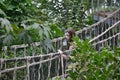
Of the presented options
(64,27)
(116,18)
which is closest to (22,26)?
(116,18)

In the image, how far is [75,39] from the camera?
1.17 meters

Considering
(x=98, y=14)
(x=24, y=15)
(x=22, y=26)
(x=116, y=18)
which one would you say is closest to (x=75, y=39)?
(x=22, y=26)

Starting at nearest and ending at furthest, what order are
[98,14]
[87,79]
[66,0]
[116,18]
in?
1. [87,79]
2. [116,18]
3. [98,14]
4. [66,0]

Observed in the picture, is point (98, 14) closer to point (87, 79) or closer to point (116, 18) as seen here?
point (116, 18)

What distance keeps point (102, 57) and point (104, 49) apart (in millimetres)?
34

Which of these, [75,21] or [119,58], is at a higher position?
[119,58]

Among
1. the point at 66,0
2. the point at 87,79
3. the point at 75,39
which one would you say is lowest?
the point at 66,0

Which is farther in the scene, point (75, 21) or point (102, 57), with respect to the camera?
point (75, 21)

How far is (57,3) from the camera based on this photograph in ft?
18.5

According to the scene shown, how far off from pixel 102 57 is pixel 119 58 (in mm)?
54

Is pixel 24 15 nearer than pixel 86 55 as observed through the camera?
No

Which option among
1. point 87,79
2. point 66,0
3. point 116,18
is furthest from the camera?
point 66,0

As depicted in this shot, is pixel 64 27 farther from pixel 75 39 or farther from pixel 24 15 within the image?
pixel 75 39

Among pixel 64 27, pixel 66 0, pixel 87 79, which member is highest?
pixel 87 79
